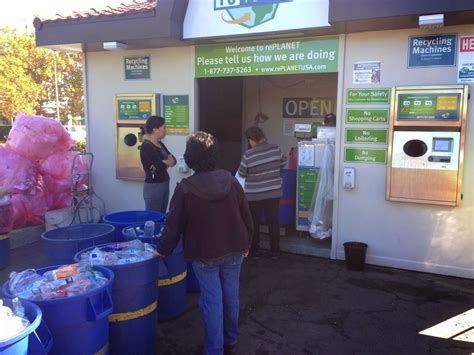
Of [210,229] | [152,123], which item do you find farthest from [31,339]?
[152,123]

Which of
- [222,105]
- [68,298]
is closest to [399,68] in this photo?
[222,105]

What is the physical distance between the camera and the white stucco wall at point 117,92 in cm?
598

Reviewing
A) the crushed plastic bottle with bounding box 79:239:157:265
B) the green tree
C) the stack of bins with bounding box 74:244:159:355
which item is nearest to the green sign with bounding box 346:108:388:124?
the crushed plastic bottle with bounding box 79:239:157:265

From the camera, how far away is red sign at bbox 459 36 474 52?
176 inches

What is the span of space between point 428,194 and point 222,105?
417 centimetres

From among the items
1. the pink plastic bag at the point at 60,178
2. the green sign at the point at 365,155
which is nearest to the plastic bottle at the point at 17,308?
the green sign at the point at 365,155

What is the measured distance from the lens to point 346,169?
16.7 ft

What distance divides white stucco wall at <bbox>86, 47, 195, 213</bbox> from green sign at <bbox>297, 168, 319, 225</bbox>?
168 centimetres

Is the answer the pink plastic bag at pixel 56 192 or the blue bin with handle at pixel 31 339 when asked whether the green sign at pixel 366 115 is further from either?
the pink plastic bag at pixel 56 192

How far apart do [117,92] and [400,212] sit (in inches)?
170

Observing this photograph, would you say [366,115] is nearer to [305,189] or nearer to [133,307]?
[305,189]

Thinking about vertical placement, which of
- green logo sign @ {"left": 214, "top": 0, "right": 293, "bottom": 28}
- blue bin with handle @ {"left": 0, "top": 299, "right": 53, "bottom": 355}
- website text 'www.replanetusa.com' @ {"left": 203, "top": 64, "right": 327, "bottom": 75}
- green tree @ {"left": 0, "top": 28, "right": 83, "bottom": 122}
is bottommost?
blue bin with handle @ {"left": 0, "top": 299, "right": 53, "bottom": 355}

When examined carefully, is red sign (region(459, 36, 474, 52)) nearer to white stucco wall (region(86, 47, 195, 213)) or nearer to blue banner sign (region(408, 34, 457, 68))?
blue banner sign (region(408, 34, 457, 68))

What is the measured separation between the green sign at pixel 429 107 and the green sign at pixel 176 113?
282 centimetres
